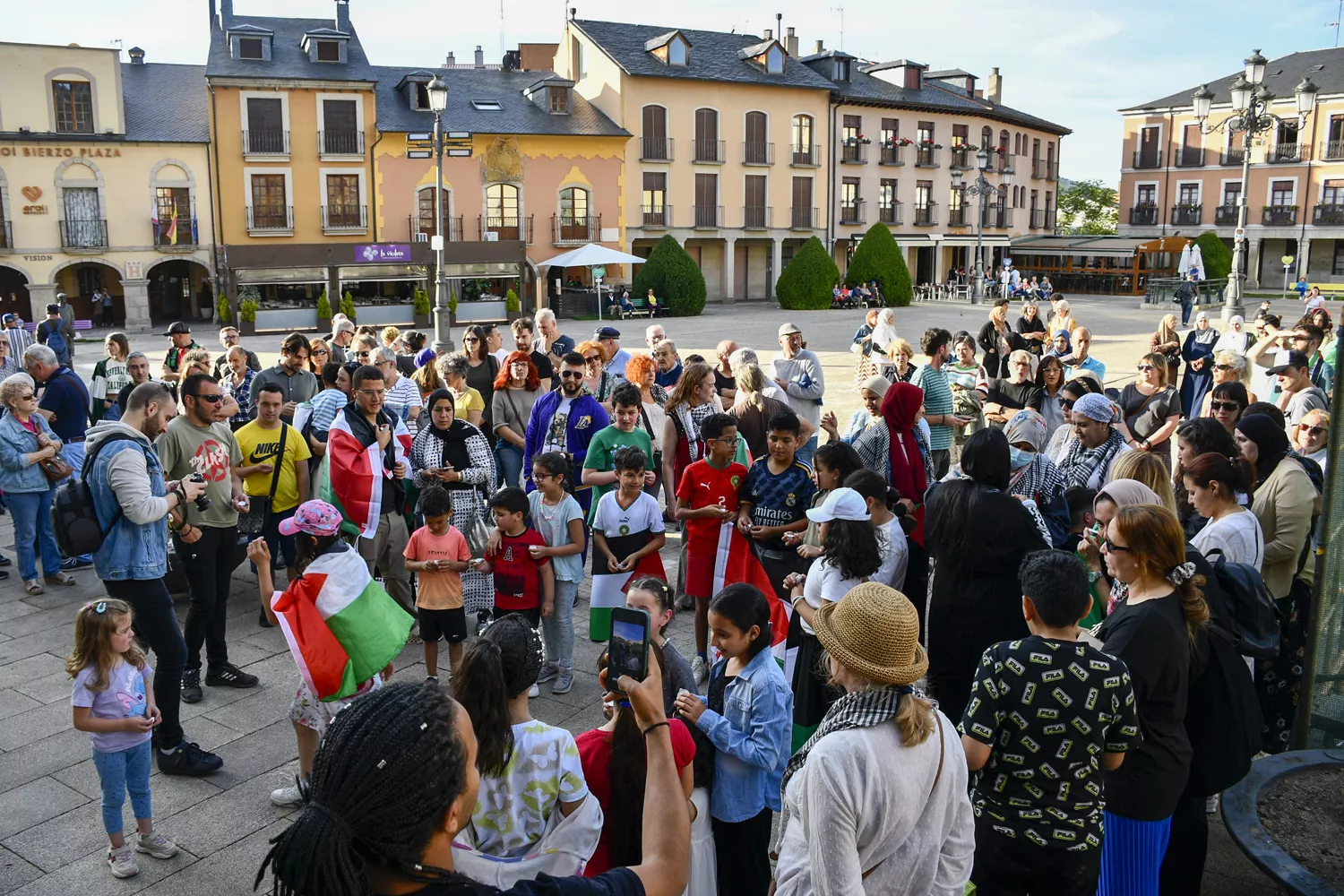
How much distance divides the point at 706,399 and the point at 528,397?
1.72m

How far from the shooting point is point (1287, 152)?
49938mm

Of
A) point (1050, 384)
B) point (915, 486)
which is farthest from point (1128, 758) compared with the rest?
point (1050, 384)

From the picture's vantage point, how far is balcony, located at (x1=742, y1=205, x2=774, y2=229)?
43688 millimetres

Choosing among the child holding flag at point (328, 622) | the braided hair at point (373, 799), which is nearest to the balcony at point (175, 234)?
the child holding flag at point (328, 622)

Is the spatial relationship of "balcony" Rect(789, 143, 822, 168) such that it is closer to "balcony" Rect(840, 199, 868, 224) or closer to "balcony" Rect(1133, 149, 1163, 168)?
"balcony" Rect(840, 199, 868, 224)

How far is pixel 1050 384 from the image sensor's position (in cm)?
823

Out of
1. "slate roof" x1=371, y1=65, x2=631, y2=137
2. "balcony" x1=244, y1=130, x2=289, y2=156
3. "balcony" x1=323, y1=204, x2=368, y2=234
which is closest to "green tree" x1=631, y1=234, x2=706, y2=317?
"slate roof" x1=371, y1=65, x2=631, y2=137

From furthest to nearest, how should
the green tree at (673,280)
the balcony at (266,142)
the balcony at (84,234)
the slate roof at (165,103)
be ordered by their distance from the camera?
the green tree at (673,280) < the balcony at (266,142) < the slate roof at (165,103) < the balcony at (84,234)

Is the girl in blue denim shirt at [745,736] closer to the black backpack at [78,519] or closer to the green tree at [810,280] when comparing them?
the black backpack at [78,519]

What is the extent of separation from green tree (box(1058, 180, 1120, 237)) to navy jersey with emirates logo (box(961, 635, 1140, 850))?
7822 centimetres

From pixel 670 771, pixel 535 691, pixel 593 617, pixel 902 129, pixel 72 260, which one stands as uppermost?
pixel 902 129

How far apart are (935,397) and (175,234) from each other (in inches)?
1249

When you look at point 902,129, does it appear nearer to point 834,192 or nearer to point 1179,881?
point 834,192

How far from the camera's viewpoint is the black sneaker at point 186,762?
5090 mm
